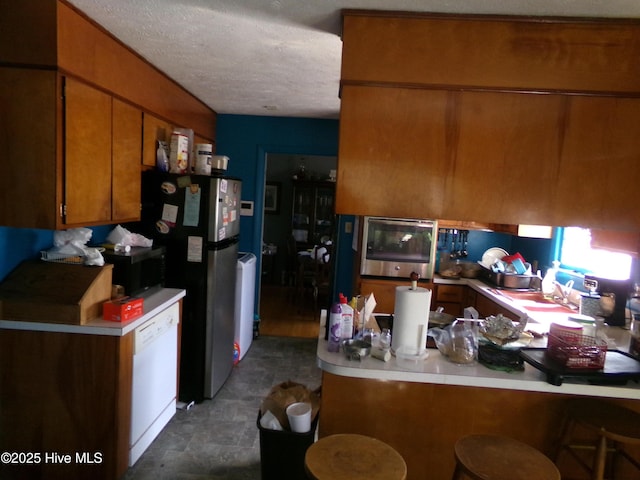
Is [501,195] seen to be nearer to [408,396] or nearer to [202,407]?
[408,396]

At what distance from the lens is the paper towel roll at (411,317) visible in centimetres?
175

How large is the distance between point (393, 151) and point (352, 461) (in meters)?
1.29

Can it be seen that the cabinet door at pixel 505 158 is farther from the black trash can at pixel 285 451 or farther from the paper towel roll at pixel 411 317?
the black trash can at pixel 285 451

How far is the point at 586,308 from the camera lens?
2785 mm

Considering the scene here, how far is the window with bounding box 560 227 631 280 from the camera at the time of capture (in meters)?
2.98

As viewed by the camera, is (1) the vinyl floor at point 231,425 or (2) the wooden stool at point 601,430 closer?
(2) the wooden stool at point 601,430

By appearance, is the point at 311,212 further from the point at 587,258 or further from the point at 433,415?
the point at 433,415

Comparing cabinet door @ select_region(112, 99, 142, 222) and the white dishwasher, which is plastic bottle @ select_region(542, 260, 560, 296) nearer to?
the white dishwasher

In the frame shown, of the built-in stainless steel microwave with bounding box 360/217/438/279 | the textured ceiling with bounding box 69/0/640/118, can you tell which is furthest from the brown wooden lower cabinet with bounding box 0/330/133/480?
the built-in stainless steel microwave with bounding box 360/217/438/279

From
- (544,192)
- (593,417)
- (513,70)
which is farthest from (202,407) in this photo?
(513,70)

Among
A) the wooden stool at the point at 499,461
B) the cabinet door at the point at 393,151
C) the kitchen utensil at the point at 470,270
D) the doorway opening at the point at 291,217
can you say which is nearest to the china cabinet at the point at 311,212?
the doorway opening at the point at 291,217

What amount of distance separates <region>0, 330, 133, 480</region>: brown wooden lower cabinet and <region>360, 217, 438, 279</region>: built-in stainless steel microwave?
7.96 feet

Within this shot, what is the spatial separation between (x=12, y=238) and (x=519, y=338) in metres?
2.56

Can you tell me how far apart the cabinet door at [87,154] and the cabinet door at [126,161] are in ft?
0.24
